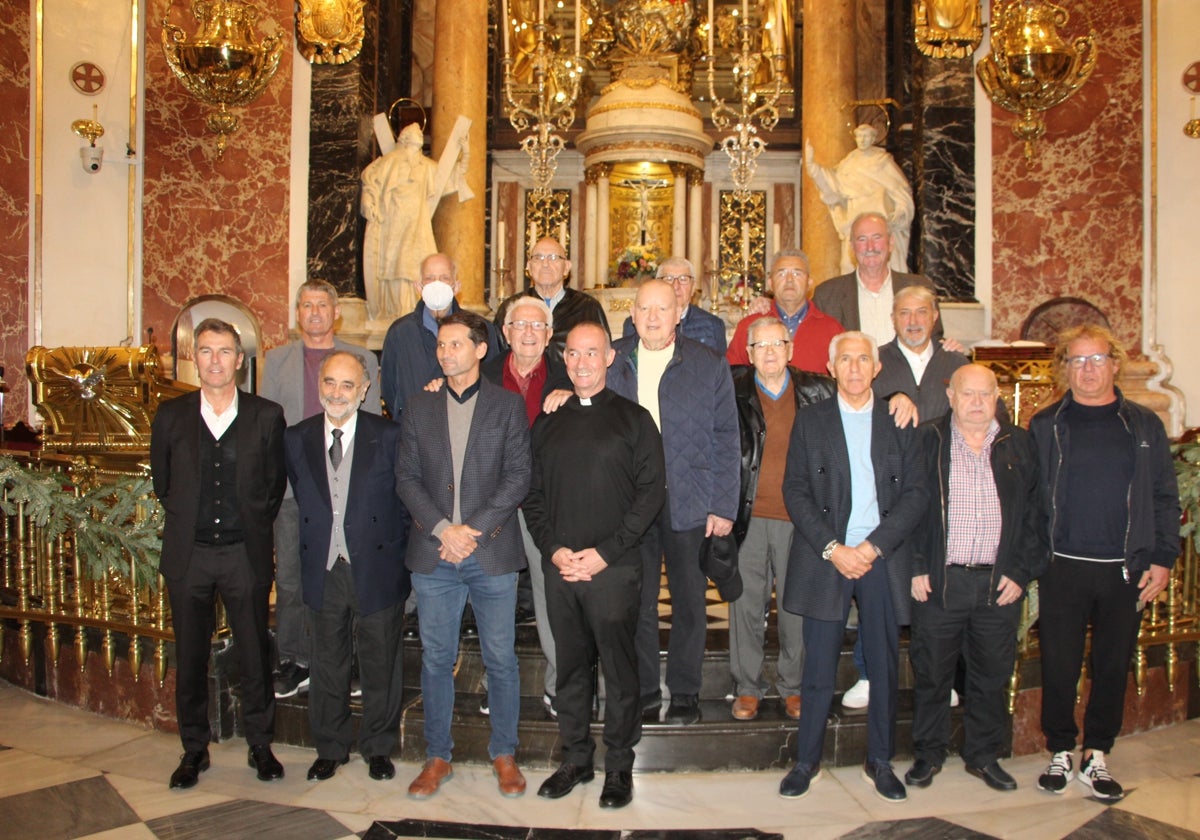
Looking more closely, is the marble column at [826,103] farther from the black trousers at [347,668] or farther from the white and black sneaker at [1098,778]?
the black trousers at [347,668]

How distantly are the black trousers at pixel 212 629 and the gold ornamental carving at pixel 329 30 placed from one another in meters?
6.11

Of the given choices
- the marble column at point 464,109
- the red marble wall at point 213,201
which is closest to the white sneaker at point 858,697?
the marble column at point 464,109

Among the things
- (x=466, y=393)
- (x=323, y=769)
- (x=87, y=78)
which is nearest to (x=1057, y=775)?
(x=466, y=393)

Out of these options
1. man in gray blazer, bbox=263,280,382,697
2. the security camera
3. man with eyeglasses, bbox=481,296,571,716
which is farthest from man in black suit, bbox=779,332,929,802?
the security camera

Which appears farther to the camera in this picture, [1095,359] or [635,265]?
[635,265]

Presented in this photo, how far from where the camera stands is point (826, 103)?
9180 mm

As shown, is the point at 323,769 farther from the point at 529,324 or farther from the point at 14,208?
the point at 14,208

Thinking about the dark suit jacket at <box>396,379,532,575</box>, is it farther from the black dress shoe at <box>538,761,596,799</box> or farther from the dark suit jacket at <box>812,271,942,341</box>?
the dark suit jacket at <box>812,271,942,341</box>

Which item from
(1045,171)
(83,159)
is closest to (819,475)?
(1045,171)

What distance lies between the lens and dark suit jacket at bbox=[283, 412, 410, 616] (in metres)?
3.70

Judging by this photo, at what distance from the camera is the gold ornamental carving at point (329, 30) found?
857 centimetres

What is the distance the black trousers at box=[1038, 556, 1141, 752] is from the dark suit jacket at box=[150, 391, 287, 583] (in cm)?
291

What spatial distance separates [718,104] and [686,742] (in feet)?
16.7

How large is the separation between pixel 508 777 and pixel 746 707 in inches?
37.6
